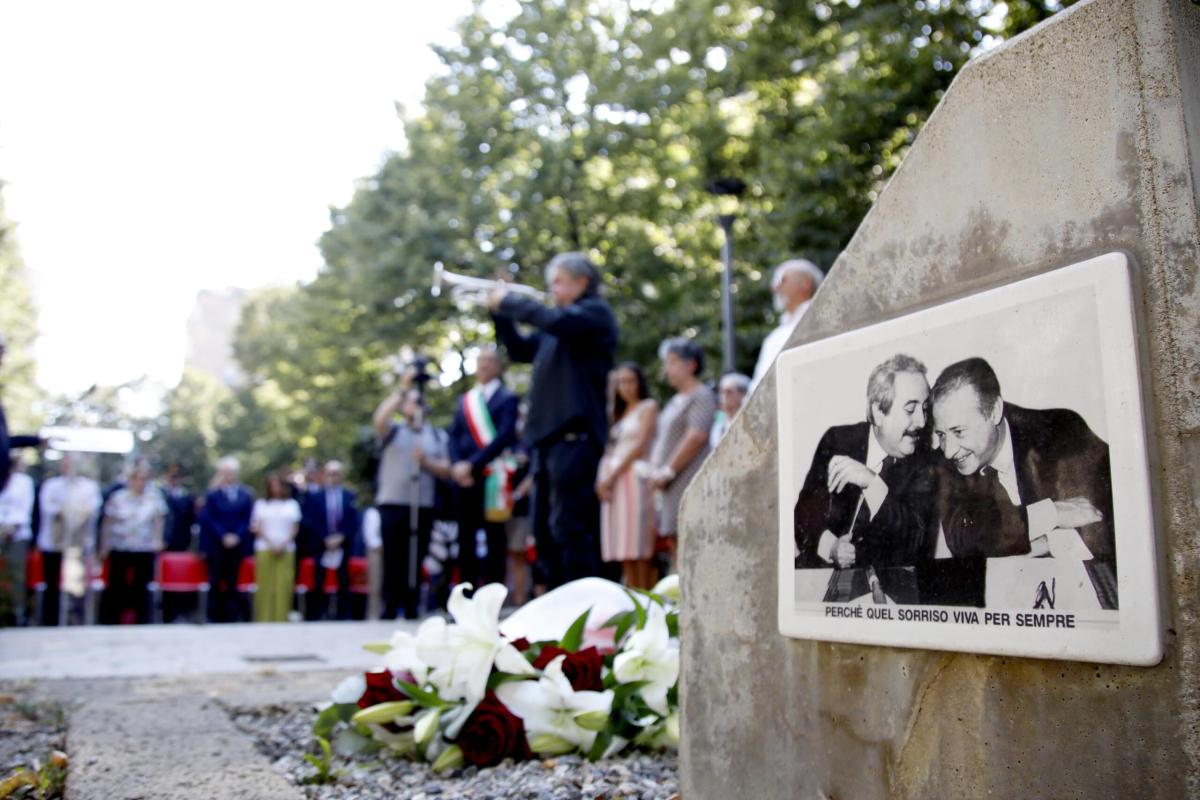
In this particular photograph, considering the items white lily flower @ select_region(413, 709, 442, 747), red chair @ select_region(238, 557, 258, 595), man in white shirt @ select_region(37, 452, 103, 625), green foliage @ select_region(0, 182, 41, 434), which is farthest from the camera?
green foliage @ select_region(0, 182, 41, 434)

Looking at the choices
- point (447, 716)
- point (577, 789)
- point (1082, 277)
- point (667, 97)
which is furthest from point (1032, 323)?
point (667, 97)

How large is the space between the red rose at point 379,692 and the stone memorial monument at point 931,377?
3.45 ft

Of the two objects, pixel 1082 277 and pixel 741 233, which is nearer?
pixel 1082 277

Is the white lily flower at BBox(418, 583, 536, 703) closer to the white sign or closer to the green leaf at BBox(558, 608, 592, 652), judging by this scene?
the green leaf at BBox(558, 608, 592, 652)

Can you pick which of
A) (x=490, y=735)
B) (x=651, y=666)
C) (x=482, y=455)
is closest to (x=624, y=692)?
(x=651, y=666)

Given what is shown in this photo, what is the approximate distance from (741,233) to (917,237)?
1657cm

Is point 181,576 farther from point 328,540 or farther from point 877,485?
point 877,485

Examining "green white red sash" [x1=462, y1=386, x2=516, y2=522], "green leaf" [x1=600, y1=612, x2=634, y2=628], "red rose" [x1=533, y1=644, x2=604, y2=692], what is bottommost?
"red rose" [x1=533, y1=644, x2=604, y2=692]

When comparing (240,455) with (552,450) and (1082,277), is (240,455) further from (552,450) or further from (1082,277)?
(1082,277)

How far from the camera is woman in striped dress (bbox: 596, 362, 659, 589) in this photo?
263 inches

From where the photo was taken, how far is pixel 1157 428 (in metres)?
1.39

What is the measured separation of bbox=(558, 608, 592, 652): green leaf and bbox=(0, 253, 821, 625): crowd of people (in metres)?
2.50

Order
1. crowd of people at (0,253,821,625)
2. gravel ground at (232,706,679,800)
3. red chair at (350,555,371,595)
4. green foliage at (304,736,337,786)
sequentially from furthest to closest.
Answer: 1. red chair at (350,555,371,595)
2. crowd of people at (0,253,821,625)
3. green foliage at (304,736,337,786)
4. gravel ground at (232,706,679,800)

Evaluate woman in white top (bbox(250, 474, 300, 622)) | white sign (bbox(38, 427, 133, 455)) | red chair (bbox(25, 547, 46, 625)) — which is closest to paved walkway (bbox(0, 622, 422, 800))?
red chair (bbox(25, 547, 46, 625))
